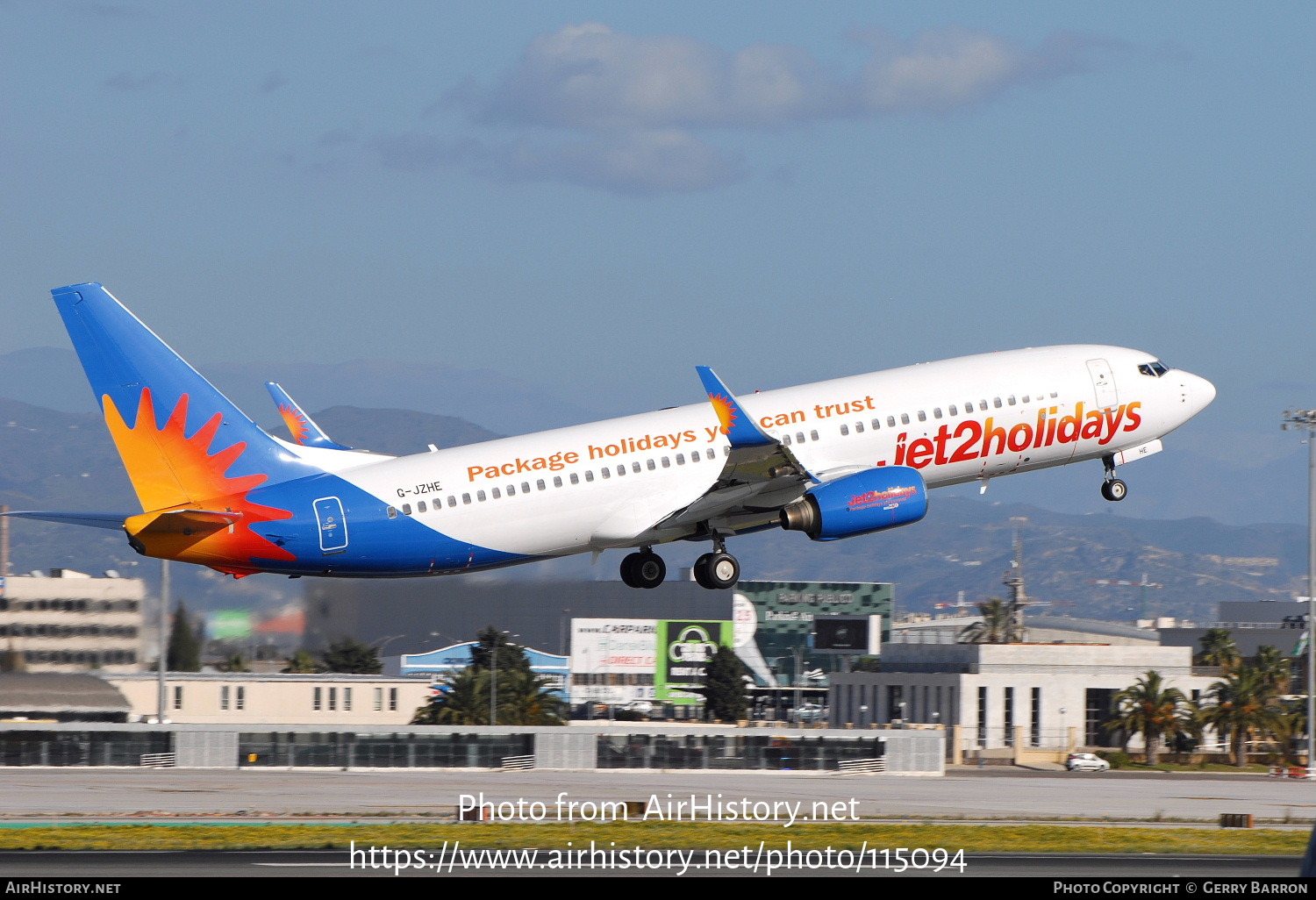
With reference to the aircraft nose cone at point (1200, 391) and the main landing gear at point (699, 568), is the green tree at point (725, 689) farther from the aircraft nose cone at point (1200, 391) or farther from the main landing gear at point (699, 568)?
the main landing gear at point (699, 568)

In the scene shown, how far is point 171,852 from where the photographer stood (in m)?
41.8

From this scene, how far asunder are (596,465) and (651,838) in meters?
10.5

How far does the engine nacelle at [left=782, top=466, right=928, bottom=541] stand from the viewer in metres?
50.5

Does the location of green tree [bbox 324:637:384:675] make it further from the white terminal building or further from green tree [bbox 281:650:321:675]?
the white terminal building

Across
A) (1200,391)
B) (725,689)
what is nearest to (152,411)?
(1200,391)

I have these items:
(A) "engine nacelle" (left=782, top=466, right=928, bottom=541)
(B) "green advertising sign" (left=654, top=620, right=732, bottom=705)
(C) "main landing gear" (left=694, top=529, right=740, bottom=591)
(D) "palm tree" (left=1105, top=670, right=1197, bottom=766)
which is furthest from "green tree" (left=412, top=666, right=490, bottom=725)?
Result: (A) "engine nacelle" (left=782, top=466, right=928, bottom=541)

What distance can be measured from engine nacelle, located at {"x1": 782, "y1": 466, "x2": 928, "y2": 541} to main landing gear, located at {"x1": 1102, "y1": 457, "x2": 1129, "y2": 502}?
953 cm

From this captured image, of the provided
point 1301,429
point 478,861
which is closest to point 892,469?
point 478,861

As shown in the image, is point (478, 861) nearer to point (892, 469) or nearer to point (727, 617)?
point (892, 469)

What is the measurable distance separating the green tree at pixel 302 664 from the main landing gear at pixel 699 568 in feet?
150

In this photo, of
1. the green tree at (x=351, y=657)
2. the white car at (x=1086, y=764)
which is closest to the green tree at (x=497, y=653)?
the green tree at (x=351, y=657)

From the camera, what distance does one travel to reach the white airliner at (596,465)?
46.4 metres

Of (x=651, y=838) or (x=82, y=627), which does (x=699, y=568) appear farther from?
(x=82, y=627)

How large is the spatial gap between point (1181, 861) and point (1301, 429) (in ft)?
204
